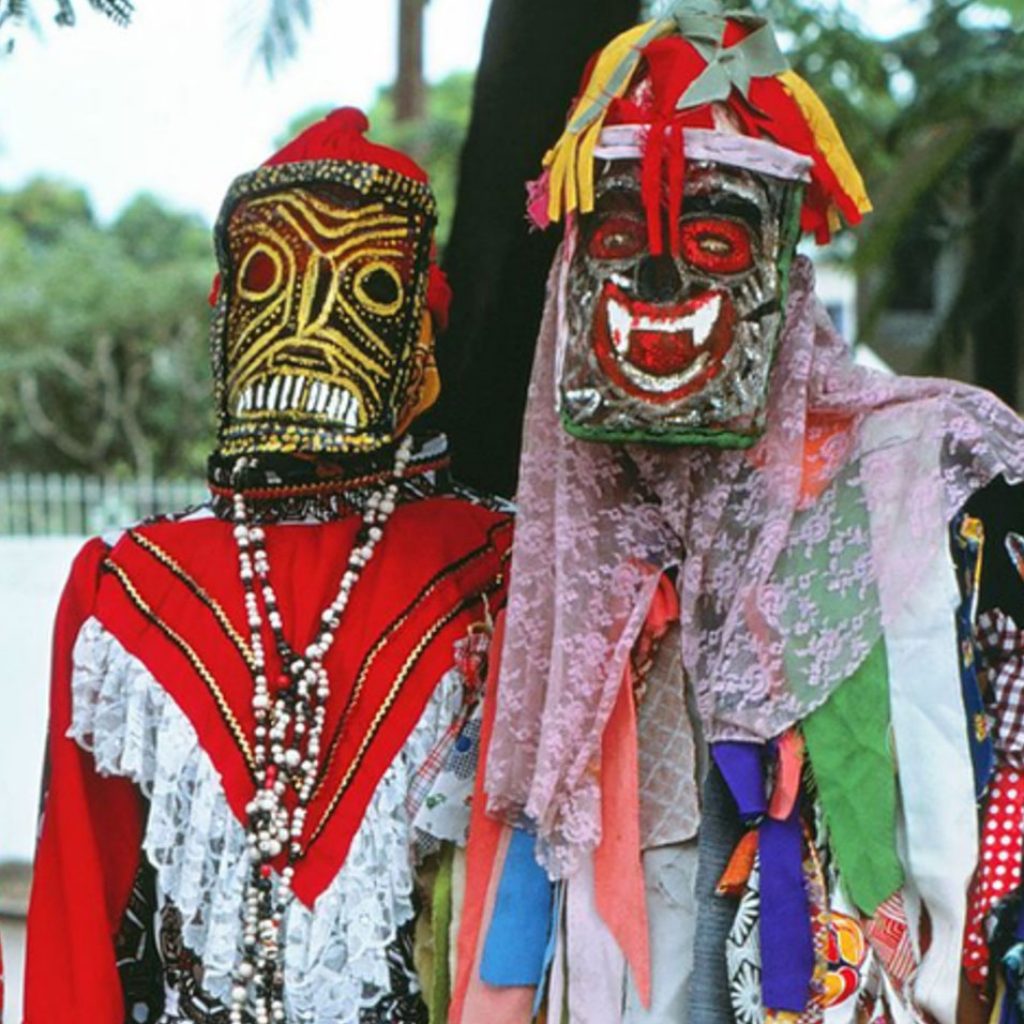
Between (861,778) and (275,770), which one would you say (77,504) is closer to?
(275,770)

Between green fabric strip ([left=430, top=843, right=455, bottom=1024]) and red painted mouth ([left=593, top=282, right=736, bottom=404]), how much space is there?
79cm

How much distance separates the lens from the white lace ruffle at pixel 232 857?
8.58 feet

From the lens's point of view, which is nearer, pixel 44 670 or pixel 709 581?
pixel 709 581

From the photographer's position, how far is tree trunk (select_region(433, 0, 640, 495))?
365 cm

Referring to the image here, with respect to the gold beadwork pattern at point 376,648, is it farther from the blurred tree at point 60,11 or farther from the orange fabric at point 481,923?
the blurred tree at point 60,11

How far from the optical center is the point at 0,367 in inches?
667

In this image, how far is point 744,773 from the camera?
7.80 ft

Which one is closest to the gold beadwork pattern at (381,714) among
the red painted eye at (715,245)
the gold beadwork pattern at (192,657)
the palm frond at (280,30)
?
the gold beadwork pattern at (192,657)

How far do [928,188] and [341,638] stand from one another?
7.03 metres

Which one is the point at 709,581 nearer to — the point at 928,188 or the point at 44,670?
the point at 44,670

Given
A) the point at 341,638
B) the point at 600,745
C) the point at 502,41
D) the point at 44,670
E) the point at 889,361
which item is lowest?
the point at 600,745

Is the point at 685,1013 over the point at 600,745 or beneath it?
beneath

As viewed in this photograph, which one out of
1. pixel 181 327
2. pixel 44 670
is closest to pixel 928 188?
pixel 44 670

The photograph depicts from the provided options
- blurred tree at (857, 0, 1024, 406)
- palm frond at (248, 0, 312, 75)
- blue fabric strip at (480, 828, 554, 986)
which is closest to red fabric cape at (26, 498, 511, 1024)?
blue fabric strip at (480, 828, 554, 986)
